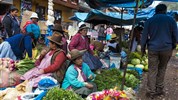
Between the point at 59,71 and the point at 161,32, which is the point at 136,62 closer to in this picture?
the point at 161,32

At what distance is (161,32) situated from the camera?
19.8ft

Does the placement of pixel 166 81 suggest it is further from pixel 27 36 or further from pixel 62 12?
pixel 62 12

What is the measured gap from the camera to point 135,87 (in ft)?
22.8

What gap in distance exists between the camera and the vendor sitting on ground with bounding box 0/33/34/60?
6363 mm

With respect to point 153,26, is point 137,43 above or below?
below

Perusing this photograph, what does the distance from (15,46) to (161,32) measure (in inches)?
128

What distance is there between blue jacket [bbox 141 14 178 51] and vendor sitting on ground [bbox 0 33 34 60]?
2.61m

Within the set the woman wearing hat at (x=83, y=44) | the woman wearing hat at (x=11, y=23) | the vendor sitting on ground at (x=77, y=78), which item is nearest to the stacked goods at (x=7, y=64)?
the vendor sitting on ground at (x=77, y=78)

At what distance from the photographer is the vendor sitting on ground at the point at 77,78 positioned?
4934 mm

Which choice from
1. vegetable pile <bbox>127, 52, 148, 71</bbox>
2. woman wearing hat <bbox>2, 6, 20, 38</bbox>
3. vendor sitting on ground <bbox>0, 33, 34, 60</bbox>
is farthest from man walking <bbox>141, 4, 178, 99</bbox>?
woman wearing hat <bbox>2, 6, 20, 38</bbox>

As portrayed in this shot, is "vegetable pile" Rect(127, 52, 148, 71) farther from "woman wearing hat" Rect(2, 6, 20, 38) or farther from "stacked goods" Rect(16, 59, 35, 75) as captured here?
"stacked goods" Rect(16, 59, 35, 75)

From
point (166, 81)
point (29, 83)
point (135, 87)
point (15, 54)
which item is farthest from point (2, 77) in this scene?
point (166, 81)

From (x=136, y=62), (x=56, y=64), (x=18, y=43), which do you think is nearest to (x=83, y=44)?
(x=18, y=43)

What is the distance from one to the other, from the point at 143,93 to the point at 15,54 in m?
3.14
